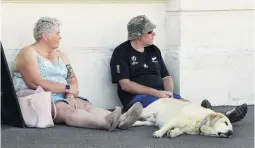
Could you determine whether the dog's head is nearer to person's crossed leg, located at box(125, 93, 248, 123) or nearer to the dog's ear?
the dog's ear

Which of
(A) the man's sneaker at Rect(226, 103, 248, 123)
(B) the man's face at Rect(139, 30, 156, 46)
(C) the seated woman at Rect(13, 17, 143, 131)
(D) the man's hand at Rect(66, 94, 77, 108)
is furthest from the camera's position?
(B) the man's face at Rect(139, 30, 156, 46)

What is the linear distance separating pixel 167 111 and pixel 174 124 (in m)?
0.33

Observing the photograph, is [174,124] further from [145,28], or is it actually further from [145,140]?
[145,28]

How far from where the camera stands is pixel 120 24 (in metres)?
7.17

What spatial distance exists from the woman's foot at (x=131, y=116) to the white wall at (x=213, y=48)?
142 cm

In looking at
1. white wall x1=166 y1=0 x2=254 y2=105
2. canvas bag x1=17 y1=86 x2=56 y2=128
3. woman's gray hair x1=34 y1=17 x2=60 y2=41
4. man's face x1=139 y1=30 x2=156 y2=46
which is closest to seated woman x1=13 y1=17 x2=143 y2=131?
woman's gray hair x1=34 y1=17 x2=60 y2=41

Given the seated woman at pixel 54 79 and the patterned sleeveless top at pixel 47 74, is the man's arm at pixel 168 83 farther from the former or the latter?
the patterned sleeveless top at pixel 47 74

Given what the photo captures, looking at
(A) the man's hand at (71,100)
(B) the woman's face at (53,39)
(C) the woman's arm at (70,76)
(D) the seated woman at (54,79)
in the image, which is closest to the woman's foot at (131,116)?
(D) the seated woman at (54,79)

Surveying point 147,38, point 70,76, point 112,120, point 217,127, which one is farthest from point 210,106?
point 70,76

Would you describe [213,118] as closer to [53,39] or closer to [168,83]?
[168,83]

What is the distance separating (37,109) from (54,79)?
568 millimetres

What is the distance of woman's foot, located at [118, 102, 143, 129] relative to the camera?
570cm

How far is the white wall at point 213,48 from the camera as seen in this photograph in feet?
23.3

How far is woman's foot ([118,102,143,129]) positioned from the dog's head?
0.62 metres
